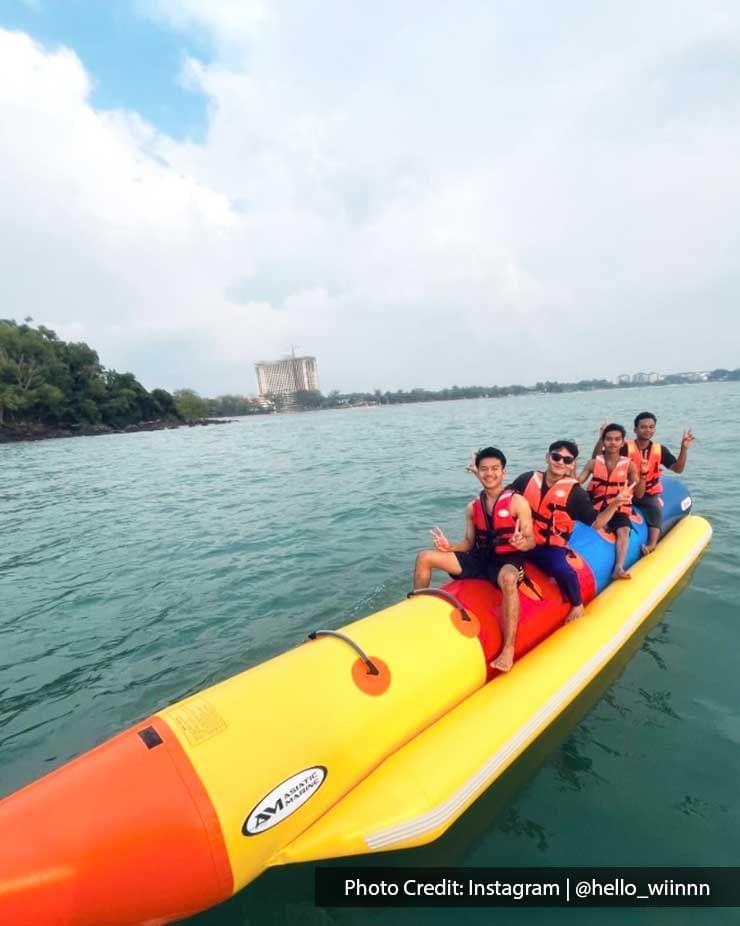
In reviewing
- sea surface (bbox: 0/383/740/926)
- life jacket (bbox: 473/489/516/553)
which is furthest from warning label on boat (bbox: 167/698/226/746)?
life jacket (bbox: 473/489/516/553)

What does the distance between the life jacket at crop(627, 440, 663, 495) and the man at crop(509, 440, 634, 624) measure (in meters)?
1.61

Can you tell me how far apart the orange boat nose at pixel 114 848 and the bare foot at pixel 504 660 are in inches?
73.0

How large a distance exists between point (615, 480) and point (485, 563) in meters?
1.98

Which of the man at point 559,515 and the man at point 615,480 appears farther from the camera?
the man at point 615,480

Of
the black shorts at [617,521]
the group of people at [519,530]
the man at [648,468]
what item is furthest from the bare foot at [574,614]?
the man at [648,468]

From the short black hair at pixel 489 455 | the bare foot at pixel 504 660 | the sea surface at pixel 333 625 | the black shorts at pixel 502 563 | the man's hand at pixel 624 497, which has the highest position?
the short black hair at pixel 489 455

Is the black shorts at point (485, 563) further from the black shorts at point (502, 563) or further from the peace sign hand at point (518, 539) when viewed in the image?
the peace sign hand at point (518, 539)

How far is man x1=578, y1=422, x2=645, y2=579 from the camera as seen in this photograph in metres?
4.50

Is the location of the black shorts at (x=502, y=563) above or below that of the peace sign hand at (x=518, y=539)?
below

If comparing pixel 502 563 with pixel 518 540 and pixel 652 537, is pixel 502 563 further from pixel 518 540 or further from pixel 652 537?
pixel 652 537

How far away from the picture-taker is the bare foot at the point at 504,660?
10.2 ft

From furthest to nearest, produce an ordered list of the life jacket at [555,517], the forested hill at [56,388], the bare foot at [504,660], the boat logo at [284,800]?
the forested hill at [56,388] < the life jacket at [555,517] < the bare foot at [504,660] < the boat logo at [284,800]

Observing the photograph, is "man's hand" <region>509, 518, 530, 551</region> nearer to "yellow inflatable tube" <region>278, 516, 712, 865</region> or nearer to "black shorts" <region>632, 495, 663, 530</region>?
"yellow inflatable tube" <region>278, 516, 712, 865</region>

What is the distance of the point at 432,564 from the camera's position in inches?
147
